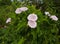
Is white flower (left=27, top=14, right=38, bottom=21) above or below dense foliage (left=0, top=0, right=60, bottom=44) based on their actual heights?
above

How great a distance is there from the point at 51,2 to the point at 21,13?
1.76m

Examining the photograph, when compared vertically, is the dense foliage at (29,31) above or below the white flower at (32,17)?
below

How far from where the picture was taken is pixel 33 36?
3748 mm

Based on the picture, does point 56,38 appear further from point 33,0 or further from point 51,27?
point 33,0

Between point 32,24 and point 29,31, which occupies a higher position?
point 32,24

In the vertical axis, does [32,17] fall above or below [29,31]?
above

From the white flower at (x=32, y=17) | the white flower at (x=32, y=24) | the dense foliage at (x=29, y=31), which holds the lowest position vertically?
the dense foliage at (x=29, y=31)

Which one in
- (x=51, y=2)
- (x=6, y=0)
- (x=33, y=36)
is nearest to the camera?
(x=33, y=36)

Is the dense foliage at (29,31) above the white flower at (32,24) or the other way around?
the other way around

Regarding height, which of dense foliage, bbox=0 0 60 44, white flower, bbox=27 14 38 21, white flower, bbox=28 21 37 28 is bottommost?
dense foliage, bbox=0 0 60 44

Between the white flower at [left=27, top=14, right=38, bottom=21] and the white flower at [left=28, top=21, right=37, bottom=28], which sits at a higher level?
the white flower at [left=27, top=14, right=38, bottom=21]

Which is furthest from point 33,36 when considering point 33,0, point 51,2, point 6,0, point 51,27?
point 6,0

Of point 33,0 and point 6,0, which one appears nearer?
point 33,0

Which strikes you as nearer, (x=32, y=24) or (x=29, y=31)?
(x=32, y=24)
